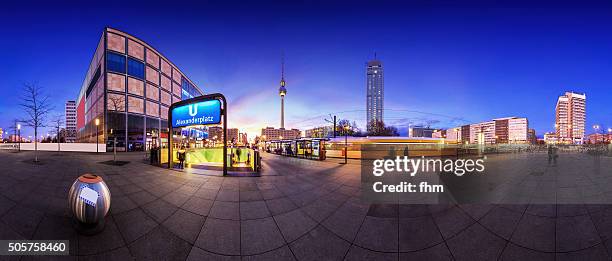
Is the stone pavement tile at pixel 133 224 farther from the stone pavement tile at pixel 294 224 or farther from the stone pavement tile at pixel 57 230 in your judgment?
the stone pavement tile at pixel 294 224

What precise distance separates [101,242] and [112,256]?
483 millimetres

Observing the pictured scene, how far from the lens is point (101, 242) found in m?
3.74

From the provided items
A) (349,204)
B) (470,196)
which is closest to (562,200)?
(470,196)

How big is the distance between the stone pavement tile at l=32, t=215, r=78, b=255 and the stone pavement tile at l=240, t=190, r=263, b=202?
289 cm

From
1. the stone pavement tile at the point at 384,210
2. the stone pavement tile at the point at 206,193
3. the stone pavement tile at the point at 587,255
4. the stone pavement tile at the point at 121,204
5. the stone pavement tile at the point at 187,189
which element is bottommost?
the stone pavement tile at the point at 587,255

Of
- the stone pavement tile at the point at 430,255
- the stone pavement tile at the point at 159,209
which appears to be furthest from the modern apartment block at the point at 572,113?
the stone pavement tile at the point at 159,209

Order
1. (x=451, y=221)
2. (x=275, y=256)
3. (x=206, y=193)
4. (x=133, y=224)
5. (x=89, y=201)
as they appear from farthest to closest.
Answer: (x=206, y=193)
(x=451, y=221)
(x=133, y=224)
(x=89, y=201)
(x=275, y=256)

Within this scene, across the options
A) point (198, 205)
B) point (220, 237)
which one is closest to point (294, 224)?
point (220, 237)

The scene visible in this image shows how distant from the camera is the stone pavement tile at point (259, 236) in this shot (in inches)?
146

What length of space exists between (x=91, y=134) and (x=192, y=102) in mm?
50779

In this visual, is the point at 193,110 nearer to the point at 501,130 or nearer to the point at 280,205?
the point at 280,205

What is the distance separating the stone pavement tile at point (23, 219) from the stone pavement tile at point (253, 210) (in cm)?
346

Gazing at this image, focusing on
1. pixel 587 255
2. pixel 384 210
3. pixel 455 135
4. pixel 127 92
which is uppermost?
pixel 127 92

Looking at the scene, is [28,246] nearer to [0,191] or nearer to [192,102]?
[0,191]
